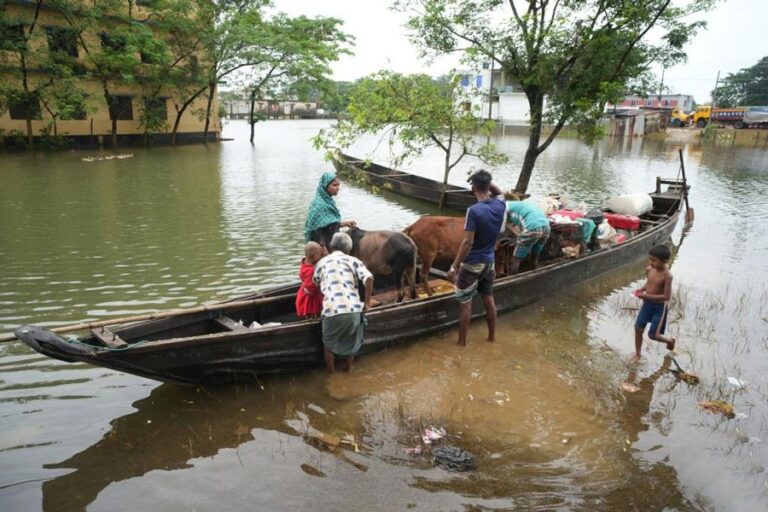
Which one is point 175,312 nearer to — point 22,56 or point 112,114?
point 22,56

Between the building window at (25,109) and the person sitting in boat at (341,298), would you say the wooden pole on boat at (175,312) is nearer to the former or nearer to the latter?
the person sitting in boat at (341,298)

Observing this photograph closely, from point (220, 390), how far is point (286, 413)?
777 millimetres

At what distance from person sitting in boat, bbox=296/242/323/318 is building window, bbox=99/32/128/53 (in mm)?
26620

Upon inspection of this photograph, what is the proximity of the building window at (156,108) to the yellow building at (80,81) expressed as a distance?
0.19ft

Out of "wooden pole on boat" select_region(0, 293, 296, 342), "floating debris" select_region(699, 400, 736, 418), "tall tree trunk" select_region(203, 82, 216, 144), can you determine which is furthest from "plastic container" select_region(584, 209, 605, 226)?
"tall tree trunk" select_region(203, 82, 216, 144)

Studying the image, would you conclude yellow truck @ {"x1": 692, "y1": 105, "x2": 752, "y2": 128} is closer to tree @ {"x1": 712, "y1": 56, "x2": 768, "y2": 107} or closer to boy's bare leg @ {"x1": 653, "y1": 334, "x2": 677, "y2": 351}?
tree @ {"x1": 712, "y1": 56, "x2": 768, "y2": 107}

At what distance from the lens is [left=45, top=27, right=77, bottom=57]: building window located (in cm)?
2512

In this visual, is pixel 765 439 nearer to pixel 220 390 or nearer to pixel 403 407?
pixel 403 407

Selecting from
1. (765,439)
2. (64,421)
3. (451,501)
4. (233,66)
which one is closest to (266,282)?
(64,421)

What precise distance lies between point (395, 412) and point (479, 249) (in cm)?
220

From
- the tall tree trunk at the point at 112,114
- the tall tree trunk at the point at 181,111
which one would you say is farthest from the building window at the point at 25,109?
the tall tree trunk at the point at 181,111

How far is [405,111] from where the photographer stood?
42.9ft

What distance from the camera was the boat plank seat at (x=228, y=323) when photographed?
541cm

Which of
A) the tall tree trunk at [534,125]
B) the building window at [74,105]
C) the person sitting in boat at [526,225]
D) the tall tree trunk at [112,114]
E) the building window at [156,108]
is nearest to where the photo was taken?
the person sitting in boat at [526,225]
